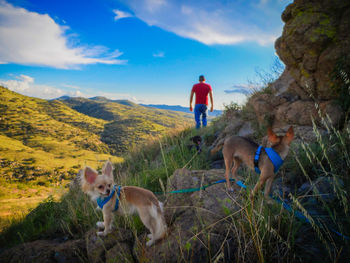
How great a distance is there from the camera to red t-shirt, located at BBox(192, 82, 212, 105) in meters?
10.7

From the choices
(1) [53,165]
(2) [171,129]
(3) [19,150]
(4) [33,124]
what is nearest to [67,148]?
(3) [19,150]

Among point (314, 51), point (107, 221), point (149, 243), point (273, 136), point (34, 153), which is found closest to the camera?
point (149, 243)

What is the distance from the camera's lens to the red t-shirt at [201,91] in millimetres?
10664

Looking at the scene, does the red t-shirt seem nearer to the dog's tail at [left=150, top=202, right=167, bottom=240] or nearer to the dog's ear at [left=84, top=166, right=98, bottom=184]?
the dog's ear at [left=84, top=166, right=98, bottom=184]

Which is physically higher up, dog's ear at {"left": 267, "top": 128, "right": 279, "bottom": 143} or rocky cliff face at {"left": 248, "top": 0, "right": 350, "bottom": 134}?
rocky cliff face at {"left": 248, "top": 0, "right": 350, "bottom": 134}

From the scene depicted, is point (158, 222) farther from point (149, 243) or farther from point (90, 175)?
point (90, 175)

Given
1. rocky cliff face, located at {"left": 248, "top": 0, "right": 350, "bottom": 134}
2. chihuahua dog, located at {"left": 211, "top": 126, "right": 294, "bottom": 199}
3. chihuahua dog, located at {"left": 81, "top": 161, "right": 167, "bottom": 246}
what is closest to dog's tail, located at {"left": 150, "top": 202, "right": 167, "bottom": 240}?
chihuahua dog, located at {"left": 81, "top": 161, "right": 167, "bottom": 246}

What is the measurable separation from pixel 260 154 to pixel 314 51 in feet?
11.4

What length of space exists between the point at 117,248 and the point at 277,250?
1.98 meters

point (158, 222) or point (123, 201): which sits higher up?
point (123, 201)

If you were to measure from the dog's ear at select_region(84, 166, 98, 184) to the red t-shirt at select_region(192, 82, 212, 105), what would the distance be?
9.16 metres

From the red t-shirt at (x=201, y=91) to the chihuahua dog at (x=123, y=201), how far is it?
29.6 ft

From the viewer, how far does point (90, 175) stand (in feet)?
8.37

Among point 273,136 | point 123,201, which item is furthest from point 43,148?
point 273,136
